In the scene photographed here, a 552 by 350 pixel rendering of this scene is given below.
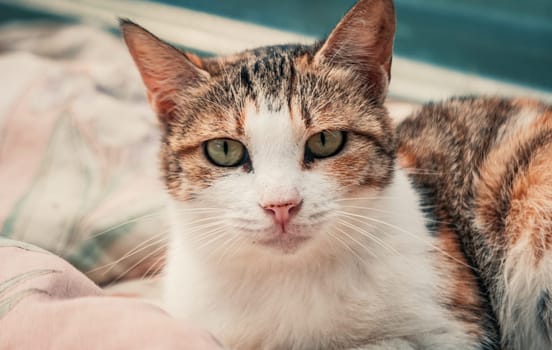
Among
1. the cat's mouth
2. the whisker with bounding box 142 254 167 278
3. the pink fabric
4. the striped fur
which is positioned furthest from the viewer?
the whisker with bounding box 142 254 167 278

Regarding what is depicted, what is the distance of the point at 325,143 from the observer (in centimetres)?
126

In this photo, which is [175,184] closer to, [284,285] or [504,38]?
[284,285]

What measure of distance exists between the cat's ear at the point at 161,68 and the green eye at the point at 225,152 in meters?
0.16

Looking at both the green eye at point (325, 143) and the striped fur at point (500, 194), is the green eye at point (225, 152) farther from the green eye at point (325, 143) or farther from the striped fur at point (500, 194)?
the striped fur at point (500, 194)

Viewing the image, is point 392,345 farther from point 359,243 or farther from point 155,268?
point 155,268

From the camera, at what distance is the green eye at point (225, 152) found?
1246 millimetres

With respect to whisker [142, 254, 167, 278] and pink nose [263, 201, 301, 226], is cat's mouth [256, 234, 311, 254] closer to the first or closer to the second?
pink nose [263, 201, 301, 226]

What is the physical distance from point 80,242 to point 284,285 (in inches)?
28.5

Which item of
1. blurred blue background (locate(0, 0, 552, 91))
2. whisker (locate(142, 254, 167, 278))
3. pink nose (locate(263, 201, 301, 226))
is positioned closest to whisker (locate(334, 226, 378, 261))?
pink nose (locate(263, 201, 301, 226))

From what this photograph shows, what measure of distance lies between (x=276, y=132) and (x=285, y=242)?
7.2 inches

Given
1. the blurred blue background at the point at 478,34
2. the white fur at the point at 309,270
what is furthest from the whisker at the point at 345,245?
the blurred blue background at the point at 478,34

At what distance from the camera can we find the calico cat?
1.22 metres

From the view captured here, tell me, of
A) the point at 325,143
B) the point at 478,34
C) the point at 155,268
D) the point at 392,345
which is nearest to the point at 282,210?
the point at 325,143

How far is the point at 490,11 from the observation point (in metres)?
2.57
